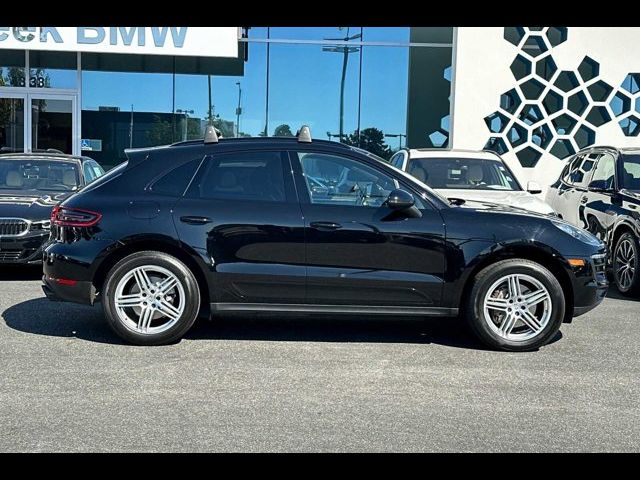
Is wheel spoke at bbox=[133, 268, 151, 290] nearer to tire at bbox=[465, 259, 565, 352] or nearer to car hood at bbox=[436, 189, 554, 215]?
tire at bbox=[465, 259, 565, 352]

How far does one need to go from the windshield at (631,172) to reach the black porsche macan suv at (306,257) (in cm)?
351

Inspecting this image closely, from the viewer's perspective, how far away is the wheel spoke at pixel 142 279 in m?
5.62

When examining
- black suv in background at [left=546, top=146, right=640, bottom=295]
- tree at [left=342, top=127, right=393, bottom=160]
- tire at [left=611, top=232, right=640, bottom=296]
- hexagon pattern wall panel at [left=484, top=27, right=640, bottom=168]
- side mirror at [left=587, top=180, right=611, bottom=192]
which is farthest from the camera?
tree at [left=342, top=127, right=393, bottom=160]

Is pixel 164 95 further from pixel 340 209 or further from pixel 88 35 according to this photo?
pixel 340 209

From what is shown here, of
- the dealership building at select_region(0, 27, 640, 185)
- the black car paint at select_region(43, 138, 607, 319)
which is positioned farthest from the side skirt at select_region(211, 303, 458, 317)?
the dealership building at select_region(0, 27, 640, 185)

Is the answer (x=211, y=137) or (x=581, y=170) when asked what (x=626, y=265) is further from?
(x=211, y=137)

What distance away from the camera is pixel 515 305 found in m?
5.67

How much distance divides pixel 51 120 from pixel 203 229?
45.1 ft

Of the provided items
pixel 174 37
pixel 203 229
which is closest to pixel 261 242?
pixel 203 229

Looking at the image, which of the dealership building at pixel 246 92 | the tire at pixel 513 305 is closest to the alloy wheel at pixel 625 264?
the tire at pixel 513 305

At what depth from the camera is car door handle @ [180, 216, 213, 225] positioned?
221 inches

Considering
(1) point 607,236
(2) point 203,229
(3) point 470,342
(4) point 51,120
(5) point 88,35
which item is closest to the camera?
(2) point 203,229

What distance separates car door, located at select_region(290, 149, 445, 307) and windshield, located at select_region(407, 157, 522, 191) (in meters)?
3.73

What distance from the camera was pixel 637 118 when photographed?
1580cm
